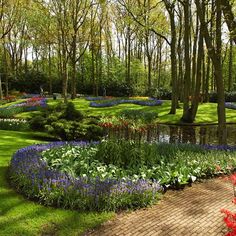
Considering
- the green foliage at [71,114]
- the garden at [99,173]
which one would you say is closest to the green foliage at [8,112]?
the green foliage at [71,114]

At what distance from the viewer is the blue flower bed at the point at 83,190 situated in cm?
651

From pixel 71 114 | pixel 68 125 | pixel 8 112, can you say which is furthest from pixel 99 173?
pixel 8 112

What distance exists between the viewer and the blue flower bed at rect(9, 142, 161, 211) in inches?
256

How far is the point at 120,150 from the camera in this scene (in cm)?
889

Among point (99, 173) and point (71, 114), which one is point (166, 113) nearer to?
point (71, 114)

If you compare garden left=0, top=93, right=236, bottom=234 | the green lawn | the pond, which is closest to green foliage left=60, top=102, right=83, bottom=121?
garden left=0, top=93, right=236, bottom=234

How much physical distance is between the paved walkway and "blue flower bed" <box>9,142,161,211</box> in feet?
1.03

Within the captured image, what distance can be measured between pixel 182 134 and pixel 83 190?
13749 mm

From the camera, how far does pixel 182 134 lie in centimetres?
1947

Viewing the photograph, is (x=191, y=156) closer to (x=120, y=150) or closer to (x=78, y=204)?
(x=120, y=150)

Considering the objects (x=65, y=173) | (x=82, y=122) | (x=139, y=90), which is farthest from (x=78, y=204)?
(x=139, y=90)

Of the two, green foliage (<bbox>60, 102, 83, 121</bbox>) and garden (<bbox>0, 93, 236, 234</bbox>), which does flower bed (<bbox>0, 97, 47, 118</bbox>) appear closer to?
green foliage (<bbox>60, 102, 83, 121</bbox>)

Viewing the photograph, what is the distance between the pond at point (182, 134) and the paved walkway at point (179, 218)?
8199 millimetres

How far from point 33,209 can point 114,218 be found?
166 centimetres
